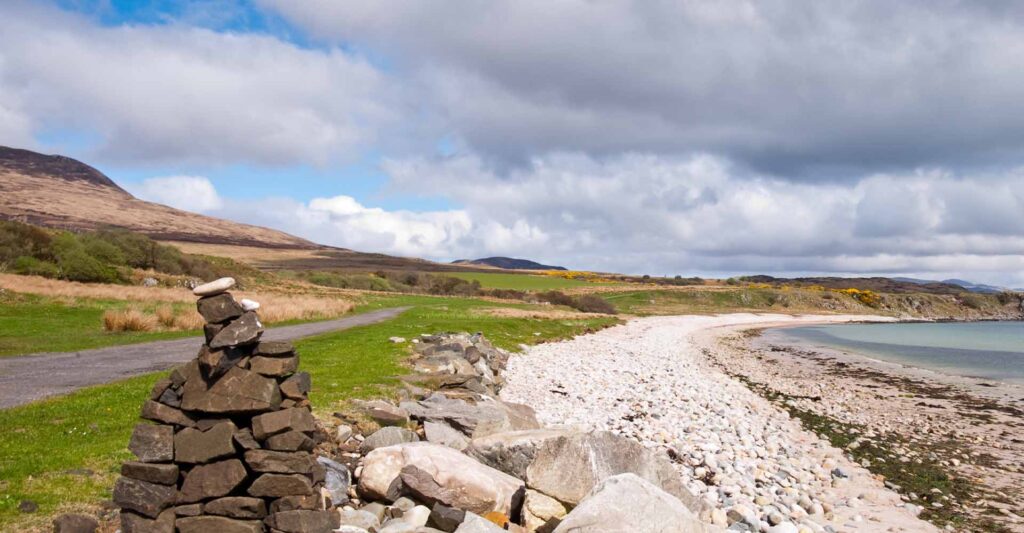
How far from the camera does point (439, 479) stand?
862 cm

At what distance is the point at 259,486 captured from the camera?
7.34 metres

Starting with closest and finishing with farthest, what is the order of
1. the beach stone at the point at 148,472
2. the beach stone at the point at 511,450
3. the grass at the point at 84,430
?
the beach stone at the point at 148,472, the grass at the point at 84,430, the beach stone at the point at 511,450

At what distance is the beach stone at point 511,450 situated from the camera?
9906 mm

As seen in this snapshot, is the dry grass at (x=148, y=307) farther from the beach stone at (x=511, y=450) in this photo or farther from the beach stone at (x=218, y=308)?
the beach stone at (x=218, y=308)

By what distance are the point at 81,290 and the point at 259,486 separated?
4088cm

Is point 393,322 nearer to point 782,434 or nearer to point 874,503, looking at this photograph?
A: point 782,434

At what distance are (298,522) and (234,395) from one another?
1.71 metres

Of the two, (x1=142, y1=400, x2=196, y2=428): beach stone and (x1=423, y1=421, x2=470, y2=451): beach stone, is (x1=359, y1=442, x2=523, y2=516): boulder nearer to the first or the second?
(x1=423, y1=421, x2=470, y2=451): beach stone

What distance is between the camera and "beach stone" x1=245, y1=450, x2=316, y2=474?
730 centimetres

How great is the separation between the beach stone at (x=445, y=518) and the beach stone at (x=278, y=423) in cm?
201

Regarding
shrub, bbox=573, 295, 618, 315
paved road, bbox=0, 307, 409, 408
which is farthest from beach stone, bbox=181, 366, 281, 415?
shrub, bbox=573, 295, 618, 315

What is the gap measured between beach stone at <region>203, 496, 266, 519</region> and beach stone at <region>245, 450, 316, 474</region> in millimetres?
367

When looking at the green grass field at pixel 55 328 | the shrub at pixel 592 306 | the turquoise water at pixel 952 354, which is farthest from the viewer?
the shrub at pixel 592 306

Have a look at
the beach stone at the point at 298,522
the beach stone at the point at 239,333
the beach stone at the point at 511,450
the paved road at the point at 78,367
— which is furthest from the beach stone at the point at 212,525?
the paved road at the point at 78,367
